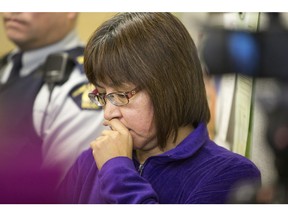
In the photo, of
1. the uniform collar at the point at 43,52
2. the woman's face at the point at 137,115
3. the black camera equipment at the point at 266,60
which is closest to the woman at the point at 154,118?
the woman's face at the point at 137,115

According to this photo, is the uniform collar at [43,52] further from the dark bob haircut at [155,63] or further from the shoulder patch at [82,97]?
the dark bob haircut at [155,63]

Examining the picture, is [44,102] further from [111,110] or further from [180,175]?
[180,175]

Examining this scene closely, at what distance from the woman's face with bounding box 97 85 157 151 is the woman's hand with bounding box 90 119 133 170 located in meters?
0.02

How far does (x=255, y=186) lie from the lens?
1307 millimetres

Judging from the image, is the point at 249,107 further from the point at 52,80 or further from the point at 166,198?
the point at 52,80

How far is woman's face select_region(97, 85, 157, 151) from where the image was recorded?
A: 118 centimetres

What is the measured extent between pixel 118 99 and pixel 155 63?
0.13 meters

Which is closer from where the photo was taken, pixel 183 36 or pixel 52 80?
pixel 183 36

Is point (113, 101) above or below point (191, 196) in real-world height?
above

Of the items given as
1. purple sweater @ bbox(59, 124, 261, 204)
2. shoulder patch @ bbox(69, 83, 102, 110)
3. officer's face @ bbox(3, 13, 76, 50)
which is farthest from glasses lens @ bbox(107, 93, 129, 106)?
officer's face @ bbox(3, 13, 76, 50)

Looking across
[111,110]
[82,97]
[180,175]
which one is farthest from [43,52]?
[180,175]

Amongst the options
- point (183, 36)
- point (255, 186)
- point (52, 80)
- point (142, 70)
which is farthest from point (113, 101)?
point (255, 186)

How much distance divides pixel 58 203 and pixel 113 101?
405 millimetres

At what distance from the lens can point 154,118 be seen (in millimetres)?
1196
